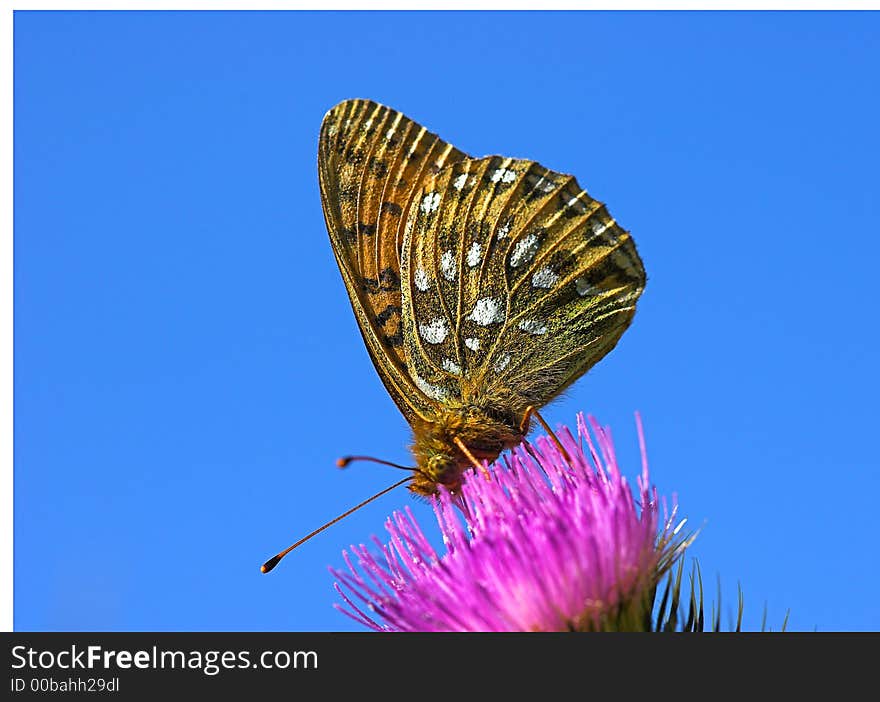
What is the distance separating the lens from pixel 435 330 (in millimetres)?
6258

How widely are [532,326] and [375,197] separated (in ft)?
4.38

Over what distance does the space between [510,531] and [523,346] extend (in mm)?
1616

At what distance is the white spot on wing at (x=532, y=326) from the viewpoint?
6.13 meters

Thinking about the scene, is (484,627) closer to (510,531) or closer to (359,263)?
(510,531)

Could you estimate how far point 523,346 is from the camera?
6137 mm

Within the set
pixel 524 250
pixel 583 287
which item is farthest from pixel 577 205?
pixel 583 287

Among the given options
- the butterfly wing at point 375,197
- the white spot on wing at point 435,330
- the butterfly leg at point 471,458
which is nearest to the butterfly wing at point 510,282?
the white spot on wing at point 435,330

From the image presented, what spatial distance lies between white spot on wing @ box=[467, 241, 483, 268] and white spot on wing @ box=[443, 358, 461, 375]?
2.09 ft

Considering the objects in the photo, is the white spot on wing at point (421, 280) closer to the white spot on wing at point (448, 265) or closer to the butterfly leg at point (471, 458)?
the white spot on wing at point (448, 265)

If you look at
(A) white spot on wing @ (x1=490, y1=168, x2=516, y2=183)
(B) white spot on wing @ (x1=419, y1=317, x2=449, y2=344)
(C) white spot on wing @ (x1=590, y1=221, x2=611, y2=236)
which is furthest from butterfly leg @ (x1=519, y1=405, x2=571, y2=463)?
(A) white spot on wing @ (x1=490, y1=168, x2=516, y2=183)

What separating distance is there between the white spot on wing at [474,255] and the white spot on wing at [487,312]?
240mm

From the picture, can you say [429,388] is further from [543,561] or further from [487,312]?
[543,561]

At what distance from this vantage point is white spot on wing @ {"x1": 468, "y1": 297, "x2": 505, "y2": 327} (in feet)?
20.5

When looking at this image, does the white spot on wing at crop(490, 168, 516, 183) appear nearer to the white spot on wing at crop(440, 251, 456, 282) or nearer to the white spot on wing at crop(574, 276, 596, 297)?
the white spot on wing at crop(440, 251, 456, 282)
